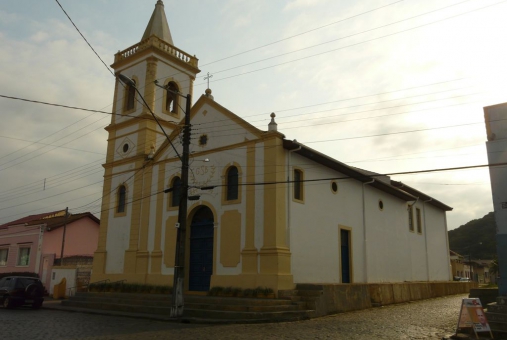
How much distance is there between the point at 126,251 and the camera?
22703 millimetres

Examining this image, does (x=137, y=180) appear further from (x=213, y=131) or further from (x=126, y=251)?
(x=213, y=131)

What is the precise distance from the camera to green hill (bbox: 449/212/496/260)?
67.8 metres

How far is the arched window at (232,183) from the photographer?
1945cm

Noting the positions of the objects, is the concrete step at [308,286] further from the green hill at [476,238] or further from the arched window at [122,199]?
the green hill at [476,238]

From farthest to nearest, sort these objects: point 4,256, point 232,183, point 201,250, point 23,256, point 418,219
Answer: point 4,256, point 23,256, point 418,219, point 201,250, point 232,183

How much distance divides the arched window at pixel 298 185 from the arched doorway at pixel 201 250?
12.8ft

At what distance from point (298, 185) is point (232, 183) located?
2.81 m

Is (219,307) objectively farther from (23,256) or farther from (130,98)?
(23,256)

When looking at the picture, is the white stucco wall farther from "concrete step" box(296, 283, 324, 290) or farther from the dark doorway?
"concrete step" box(296, 283, 324, 290)

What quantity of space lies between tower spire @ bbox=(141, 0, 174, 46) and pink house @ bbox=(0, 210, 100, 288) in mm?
14300

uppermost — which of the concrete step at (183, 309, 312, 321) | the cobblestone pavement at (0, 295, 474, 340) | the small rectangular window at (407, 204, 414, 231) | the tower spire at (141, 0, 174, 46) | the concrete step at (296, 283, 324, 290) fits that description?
the tower spire at (141, 0, 174, 46)

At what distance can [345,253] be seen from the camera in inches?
848

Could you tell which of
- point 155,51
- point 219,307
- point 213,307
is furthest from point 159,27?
point 219,307

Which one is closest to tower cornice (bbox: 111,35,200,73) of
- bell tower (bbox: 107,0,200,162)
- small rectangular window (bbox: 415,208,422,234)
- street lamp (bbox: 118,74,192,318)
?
bell tower (bbox: 107,0,200,162)
